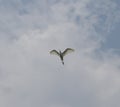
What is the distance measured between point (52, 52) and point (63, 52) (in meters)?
4.84

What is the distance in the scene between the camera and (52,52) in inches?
2350

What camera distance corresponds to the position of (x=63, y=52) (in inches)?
2462
